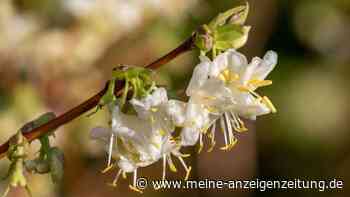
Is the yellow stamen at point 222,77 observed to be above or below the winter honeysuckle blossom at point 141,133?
above

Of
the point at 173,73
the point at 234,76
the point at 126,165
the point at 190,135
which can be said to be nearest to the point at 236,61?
the point at 234,76

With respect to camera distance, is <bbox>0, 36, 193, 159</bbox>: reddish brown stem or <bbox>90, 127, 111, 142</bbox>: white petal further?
<bbox>90, 127, 111, 142</bbox>: white petal

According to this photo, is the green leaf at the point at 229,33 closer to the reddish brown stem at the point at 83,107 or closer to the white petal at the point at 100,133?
the reddish brown stem at the point at 83,107

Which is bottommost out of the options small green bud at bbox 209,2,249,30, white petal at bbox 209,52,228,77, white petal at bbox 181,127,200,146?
white petal at bbox 181,127,200,146

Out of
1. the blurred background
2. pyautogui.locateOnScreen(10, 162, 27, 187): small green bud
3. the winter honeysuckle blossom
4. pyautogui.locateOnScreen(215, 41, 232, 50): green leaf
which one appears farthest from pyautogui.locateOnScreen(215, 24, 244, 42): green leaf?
the blurred background

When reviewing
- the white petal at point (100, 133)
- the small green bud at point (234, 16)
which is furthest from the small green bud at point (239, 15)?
the white petal at point (100, 133)

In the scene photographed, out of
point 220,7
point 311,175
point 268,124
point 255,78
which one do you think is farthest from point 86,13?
point 255,78

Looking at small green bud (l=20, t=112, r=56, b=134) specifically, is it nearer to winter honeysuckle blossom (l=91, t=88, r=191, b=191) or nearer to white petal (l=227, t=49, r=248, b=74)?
winter honeysuckle blossom (l=91, t=88, r=191, b=191)
